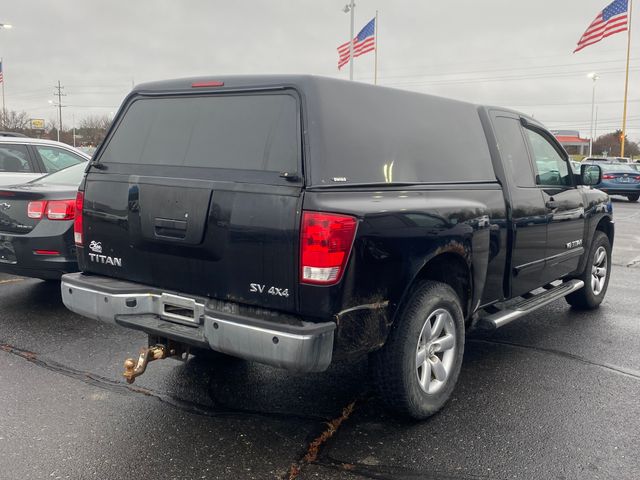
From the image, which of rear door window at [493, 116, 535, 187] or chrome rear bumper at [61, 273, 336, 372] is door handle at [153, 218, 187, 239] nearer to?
chrome rear bumper at [61, 273, 336, 372]

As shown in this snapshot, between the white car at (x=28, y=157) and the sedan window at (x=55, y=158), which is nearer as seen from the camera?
the white car at (x=28, y=157)

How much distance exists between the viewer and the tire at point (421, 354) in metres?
3.49

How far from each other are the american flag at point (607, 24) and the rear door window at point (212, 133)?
25.6 metres

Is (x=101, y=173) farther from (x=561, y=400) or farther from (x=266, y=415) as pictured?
(x=561, y=400)

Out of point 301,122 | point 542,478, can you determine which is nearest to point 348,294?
point 301,122

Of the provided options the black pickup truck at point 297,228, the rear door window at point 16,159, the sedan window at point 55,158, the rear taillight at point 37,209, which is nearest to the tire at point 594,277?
the black pickup truck at point 297,228

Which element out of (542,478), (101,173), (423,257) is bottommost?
(542,478)

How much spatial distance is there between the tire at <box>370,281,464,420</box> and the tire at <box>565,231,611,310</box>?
9.23ft

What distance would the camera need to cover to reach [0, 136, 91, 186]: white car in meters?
9.00

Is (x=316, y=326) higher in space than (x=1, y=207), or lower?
lower

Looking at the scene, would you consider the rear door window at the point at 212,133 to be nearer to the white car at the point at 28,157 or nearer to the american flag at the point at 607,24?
the white car at the point at 28,157

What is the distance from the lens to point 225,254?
10.6 ft

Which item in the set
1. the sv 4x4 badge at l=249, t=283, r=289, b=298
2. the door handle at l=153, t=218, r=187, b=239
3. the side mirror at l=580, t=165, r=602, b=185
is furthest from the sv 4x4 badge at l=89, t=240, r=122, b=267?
the side mirror at l=580, t=165, r=602, b=185

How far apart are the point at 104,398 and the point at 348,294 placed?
1.90 metres
